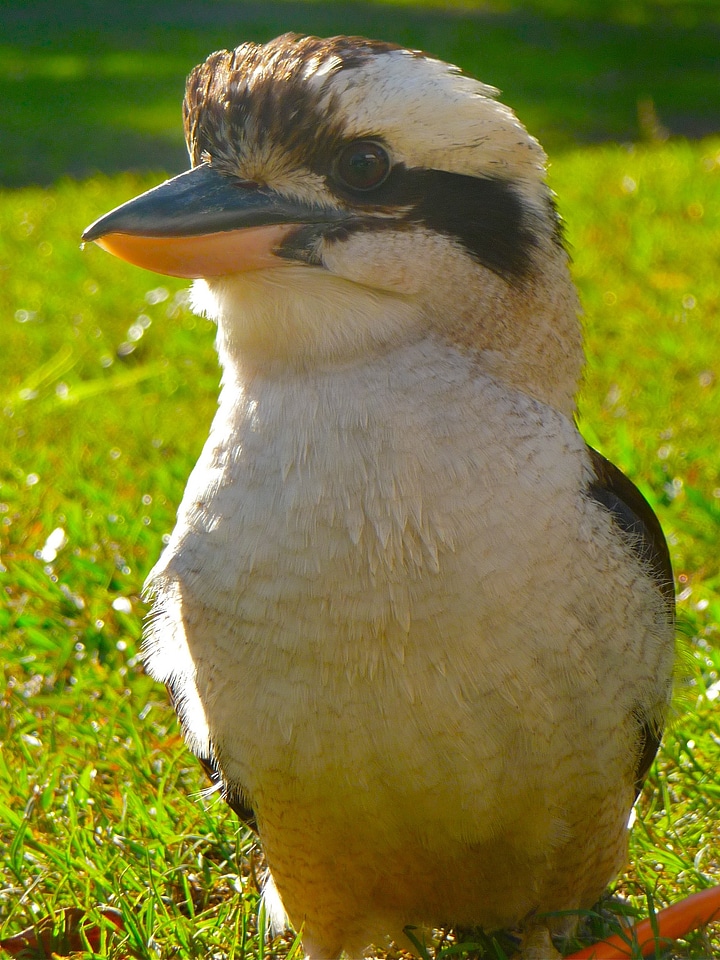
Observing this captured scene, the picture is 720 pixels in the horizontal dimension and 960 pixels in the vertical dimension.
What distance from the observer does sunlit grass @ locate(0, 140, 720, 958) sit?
9.12ft

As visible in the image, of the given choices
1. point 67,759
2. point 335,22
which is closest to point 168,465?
point 67,759

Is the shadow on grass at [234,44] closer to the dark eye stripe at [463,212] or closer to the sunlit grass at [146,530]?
the sunlit grass at [146,530]

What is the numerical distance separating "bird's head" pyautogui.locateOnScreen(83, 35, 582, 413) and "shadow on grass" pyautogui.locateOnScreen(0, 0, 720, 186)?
10009 mm

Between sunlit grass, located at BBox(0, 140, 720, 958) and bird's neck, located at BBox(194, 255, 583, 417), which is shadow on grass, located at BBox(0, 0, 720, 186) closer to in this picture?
sunlit grass, located at BBox(0, 140, 720, 958)

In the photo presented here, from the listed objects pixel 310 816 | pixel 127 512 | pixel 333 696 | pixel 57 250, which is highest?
pixel 333 696

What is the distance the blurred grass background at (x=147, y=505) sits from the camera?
110 inches

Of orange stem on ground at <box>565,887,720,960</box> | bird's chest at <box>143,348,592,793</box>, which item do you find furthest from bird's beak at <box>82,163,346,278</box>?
orange stem on ground at <box>565,887,720,960</box>

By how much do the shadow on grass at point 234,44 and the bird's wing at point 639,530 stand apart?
9.95m

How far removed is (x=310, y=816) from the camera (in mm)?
2264

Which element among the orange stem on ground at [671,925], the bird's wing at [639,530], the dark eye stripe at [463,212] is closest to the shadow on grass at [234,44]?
the bird's wing at [639,530]

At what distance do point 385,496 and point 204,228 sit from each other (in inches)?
22.5

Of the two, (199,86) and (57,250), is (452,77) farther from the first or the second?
(57,250)

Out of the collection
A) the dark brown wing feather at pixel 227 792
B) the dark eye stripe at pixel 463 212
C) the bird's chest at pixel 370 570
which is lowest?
the dark brown wing feather at pixel 227 792

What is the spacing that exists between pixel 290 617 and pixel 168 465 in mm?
2456
